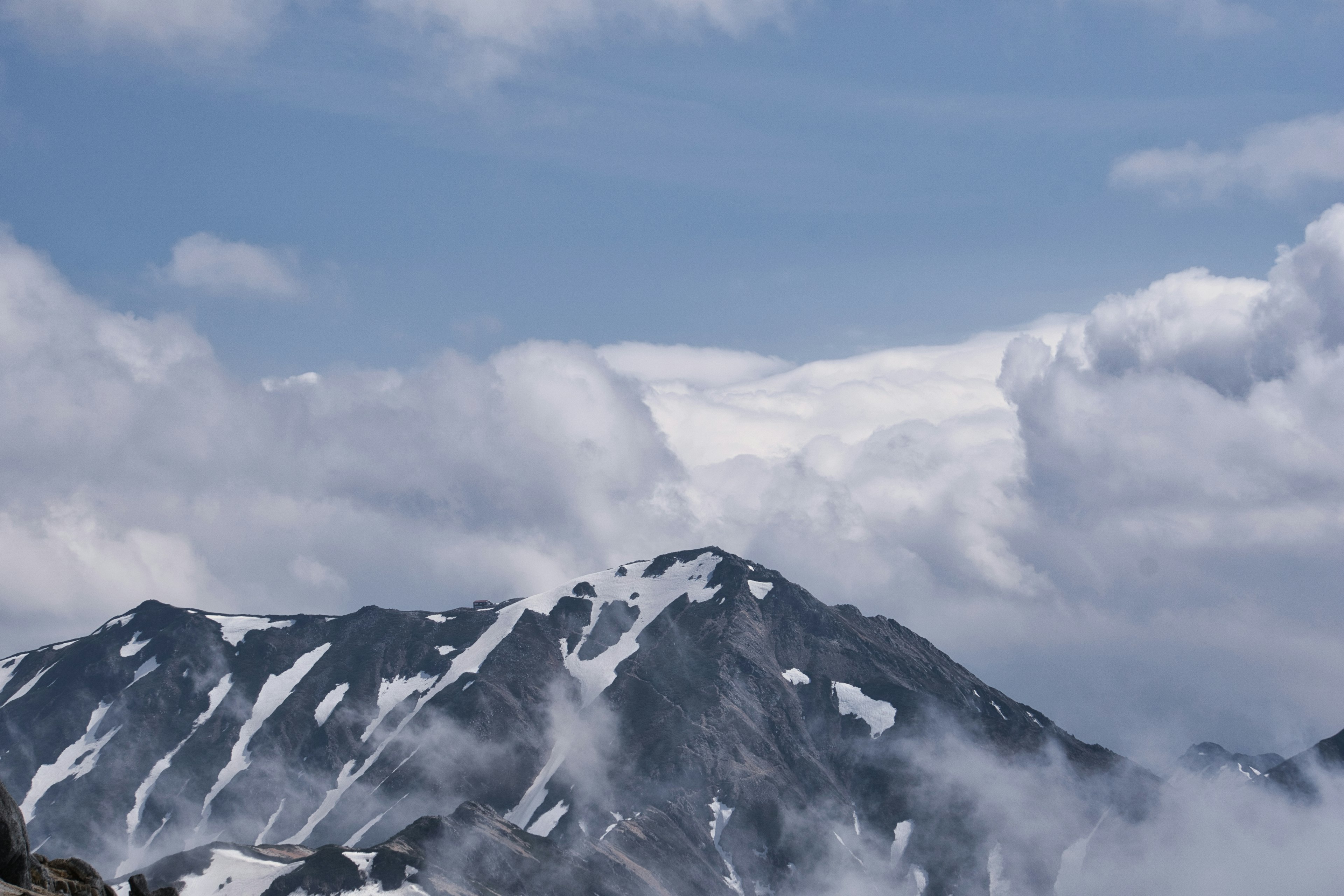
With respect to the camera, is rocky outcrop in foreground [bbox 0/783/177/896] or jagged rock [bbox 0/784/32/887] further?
jagged rock [bbox 0/784/32/887]

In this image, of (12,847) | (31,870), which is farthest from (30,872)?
(12,847)

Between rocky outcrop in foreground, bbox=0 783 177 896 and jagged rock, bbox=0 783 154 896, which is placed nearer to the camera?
rocky outcrop in foreground, bbox=0 783 177 896

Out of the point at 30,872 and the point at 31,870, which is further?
the point at 31,870

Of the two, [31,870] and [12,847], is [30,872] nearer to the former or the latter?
[31,870]

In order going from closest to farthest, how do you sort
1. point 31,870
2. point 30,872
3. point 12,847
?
1. point 12,847
2. point 30,872
3. point 31,870

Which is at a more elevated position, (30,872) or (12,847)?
(12,847)

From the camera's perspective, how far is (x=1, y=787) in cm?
6172

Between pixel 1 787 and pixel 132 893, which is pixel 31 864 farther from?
pixel 132 893

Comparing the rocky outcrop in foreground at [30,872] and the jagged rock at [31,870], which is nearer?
the rocky outcrop in foreground at [30,872]

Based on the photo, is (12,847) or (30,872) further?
(30,872)

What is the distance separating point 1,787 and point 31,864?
5.03 meters

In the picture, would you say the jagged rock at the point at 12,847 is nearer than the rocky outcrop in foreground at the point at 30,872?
No

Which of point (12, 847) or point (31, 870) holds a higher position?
point (12, 847)

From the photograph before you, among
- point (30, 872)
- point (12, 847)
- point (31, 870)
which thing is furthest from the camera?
point (31, 870)
